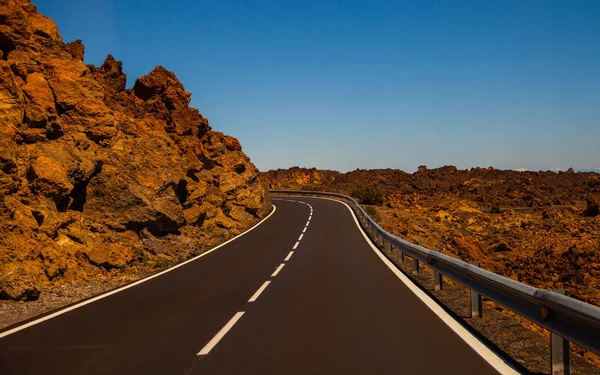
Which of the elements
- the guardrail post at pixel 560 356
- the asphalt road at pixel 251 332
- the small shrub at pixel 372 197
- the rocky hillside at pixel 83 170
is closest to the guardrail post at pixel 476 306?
the asphalt road at pixel 251 332

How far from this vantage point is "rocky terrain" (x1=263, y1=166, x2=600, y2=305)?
1731cm

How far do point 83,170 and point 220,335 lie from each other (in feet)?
34.6

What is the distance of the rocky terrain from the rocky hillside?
12.0 meters

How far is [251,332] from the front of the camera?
6469mm

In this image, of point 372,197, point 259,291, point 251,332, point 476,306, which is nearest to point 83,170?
point 259,291

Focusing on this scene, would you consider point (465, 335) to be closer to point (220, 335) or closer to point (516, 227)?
point (220, 335)

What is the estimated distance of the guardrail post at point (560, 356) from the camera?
432 centimetres

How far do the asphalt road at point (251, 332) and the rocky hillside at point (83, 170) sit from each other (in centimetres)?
253

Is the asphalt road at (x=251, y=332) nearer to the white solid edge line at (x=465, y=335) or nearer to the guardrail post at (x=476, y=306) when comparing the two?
the white solid edge line at (x=465, y=335)

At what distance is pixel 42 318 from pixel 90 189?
861cm

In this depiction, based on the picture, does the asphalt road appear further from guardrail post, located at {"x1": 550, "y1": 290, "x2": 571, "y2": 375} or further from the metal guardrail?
the metal guardrail

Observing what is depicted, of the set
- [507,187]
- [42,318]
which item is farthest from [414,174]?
[42,318]

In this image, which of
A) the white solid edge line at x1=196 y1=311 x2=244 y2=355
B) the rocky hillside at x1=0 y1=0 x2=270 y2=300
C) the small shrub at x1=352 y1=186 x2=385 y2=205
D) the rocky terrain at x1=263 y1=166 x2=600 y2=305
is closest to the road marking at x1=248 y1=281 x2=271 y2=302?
the white solid edge line at x1=196 y1=311 x2=244 y2=355

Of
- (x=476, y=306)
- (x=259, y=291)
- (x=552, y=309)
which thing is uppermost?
(x=552, y=309)
